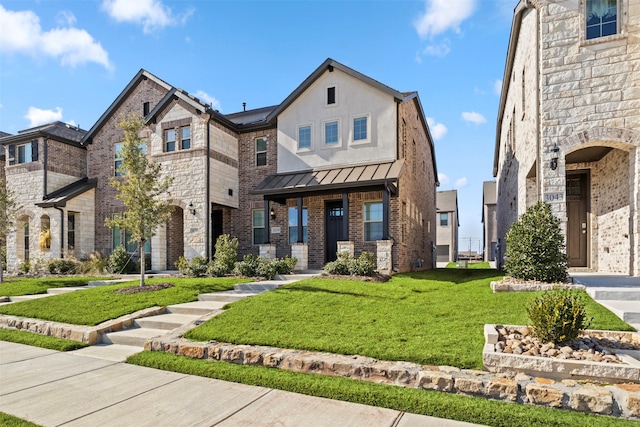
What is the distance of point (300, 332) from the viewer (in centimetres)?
599

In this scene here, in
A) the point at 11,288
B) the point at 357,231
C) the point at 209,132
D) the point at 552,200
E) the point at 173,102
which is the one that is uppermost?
the point at 173,102

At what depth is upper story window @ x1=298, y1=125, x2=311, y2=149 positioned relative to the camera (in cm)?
1560

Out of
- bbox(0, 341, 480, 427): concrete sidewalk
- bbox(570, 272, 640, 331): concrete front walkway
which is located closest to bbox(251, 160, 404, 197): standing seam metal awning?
bbox(570, 272, 640, 331): concrete front walkway

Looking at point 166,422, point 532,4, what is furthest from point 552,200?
point 166,422

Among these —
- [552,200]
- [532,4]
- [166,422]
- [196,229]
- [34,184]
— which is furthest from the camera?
[34,184]

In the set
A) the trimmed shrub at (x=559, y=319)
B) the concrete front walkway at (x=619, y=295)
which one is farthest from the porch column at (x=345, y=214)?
the trimmed shrub at (x=559, y=319)

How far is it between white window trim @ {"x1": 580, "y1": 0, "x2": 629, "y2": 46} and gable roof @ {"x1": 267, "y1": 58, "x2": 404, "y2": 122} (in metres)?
5.82

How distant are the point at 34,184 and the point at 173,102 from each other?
28.8 ft

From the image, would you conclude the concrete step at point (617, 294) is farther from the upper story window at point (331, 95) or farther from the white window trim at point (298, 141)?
the upper story window at point (331, 95)

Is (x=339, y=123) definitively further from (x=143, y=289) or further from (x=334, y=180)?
(x=143, y=289)

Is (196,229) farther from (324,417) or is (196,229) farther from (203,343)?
(324,417)

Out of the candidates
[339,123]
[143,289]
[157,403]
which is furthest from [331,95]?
[157,403]

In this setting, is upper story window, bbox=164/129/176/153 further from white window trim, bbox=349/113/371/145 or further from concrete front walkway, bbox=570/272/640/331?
concrete front walkway, bbox=570/272/640/331

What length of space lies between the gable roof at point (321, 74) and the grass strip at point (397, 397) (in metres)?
11.7
